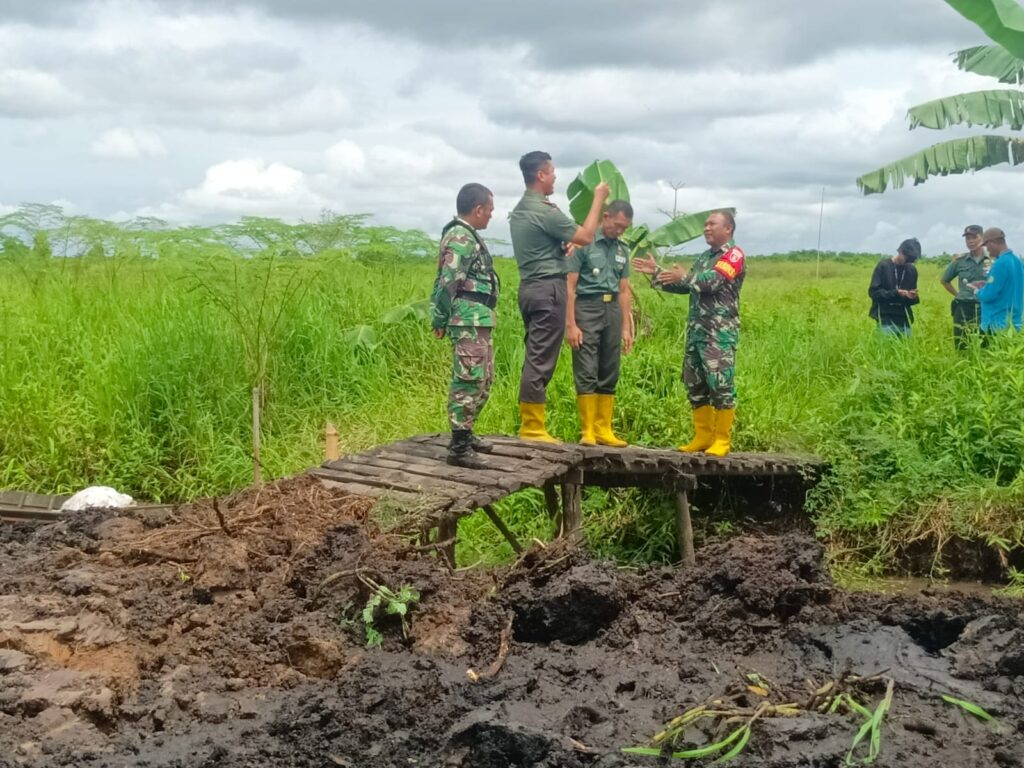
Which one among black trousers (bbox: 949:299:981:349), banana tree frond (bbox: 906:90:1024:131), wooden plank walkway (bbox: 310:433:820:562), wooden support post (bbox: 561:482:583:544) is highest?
banana tree frond (bbox: 906:90:1024:131)

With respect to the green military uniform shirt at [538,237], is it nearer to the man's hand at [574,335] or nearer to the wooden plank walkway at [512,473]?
the man's hand at [574,335]

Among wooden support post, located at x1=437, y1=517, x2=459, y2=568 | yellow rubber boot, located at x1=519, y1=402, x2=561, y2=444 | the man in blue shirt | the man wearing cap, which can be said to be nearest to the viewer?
wooden support post, located at x1=437, y1=517, x2=459, y2=568

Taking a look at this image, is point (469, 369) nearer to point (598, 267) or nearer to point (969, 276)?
point (598, 267)

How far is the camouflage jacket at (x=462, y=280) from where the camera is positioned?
5793 millimetres

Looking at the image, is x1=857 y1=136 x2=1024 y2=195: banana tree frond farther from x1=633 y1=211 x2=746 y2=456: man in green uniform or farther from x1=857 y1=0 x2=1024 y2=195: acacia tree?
x1=633 y1=211 x2=746 y2=456: man in green uniform

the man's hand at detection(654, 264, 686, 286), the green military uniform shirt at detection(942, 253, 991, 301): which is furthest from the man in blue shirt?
the man's hand at detection(654, 264, 686, 286)

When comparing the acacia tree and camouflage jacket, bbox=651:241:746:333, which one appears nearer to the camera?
camouflage jacket, bbox=651:241:746:333

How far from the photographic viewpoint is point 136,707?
137 inches

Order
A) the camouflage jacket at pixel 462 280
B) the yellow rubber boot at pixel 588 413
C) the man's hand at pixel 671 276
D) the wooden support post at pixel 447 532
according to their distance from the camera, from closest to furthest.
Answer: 1. the wooden support post at pixel 447 532
2. the camouflage jacket at pixel 462 280
3. the man's hand at pixel 671 276
4. the yellow rubber boot at pixel 588 413

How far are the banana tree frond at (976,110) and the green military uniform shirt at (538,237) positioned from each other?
608 cm

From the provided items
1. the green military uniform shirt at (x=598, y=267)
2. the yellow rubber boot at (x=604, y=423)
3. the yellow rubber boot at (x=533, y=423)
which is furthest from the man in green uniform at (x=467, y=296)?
the yellow rubber boot at (x=604, y=423)

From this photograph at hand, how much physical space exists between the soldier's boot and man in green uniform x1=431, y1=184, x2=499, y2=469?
11.4 inches

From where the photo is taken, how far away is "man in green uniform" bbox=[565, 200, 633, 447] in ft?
23.2

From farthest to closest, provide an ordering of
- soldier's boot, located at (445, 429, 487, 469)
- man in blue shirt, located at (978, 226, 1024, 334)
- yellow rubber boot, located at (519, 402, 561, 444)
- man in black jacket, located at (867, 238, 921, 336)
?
1. man in black jacket, located at (867, 238, 921, 336)
2. man in blue shirt, located at (978, 226, 1024, 334)
3. yellow rubber boot, located at (519, 402, 561, 444)
4. soldier's boot, located at (445, 429, 487, 469)
